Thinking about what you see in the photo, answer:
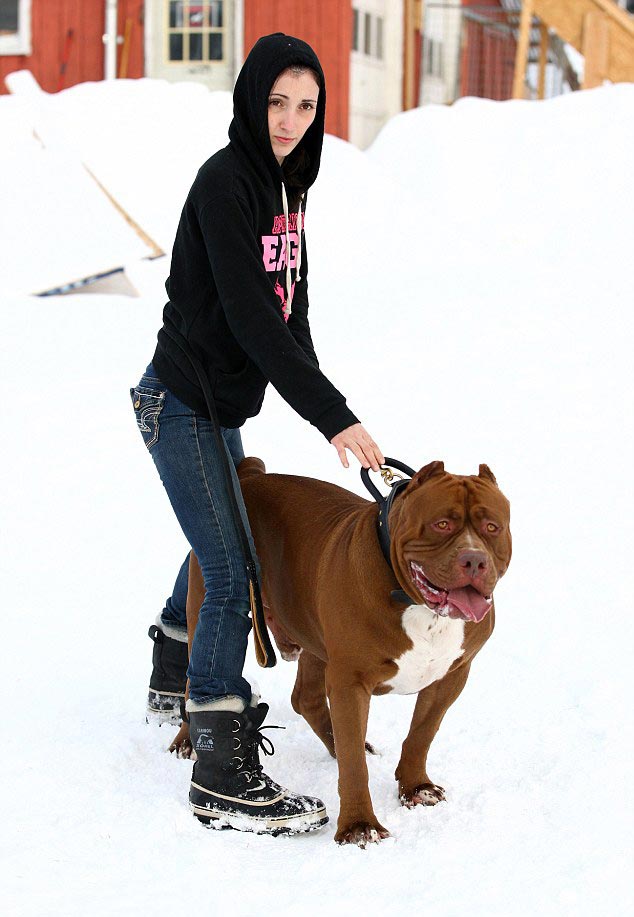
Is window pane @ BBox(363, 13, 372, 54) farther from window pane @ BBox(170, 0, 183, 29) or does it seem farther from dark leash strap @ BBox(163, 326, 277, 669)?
dark leash strap @ BBox(163, 326, 277, 669)

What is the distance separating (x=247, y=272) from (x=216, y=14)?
1139 cm

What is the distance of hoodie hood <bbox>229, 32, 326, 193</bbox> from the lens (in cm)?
303

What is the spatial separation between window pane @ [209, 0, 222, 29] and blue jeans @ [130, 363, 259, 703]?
11135mm

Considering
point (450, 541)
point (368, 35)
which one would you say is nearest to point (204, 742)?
point (450, 541)

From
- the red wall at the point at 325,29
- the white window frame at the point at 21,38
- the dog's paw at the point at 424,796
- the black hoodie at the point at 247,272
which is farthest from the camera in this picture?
the red wall at the point at 325,29

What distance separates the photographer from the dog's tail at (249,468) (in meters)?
3.68

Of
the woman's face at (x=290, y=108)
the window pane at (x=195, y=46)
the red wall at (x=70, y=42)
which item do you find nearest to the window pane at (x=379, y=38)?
the window pane at (x=195, y=46)

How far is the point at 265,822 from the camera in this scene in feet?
10.3

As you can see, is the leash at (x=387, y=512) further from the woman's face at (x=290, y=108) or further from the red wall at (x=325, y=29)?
the red wall at (x=325, y=29)

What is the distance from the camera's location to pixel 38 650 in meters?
4.54

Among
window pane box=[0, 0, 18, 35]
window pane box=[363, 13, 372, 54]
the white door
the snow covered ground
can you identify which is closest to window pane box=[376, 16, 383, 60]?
window pane box=[363, 13, 372, 54]

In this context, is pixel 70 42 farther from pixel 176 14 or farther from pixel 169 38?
pixel 176 14

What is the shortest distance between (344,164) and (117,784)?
881cm

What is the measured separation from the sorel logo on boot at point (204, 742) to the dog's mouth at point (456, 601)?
0.82m
